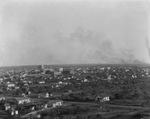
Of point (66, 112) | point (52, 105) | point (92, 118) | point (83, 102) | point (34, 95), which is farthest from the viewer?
point (34, 95)

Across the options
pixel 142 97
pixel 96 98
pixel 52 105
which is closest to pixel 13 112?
pixel 52 105

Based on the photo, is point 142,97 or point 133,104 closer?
point 133,104

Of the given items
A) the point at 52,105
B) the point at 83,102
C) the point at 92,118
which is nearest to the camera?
the point at 92,118

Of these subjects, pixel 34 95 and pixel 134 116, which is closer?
pixel 134 116

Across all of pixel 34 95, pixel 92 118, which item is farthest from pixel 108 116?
pixel 34 95

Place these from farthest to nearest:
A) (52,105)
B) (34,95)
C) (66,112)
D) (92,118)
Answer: (34,95), (52,105), (66,112), (92,118)

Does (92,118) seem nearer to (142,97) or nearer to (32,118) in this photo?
(32,118)

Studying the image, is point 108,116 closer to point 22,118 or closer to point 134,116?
point 134,116

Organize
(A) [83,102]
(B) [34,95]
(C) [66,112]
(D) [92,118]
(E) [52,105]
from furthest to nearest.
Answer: (B) [34,95], (A) [83,102], (E) [52,105], (C) [66,112], (D) [92,118]

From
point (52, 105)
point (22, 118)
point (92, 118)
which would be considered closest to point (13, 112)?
point (22, 118)
